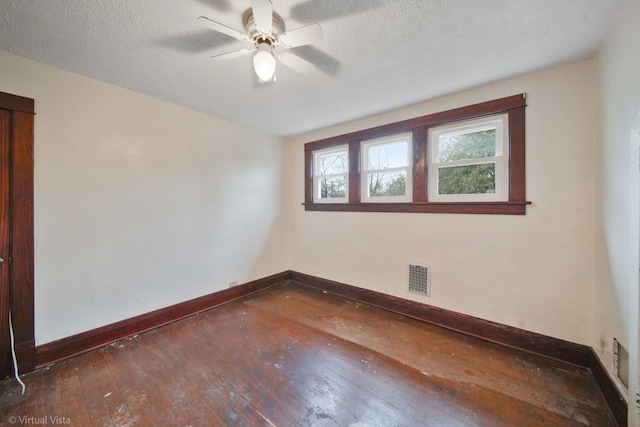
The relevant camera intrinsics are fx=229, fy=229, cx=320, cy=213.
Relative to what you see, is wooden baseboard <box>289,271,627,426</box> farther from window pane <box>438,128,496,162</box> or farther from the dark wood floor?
window pane <box>438,128,496,162</box>

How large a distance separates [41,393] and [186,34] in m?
2.63

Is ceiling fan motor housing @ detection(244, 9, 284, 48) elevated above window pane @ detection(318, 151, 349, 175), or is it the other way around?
ceiling fan motor housing @ detection(244, 9, 284, 48)

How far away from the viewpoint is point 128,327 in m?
2.25

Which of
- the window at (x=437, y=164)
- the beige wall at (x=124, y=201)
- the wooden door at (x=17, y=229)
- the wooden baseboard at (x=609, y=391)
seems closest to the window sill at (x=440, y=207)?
the window at (x=437, y=164)

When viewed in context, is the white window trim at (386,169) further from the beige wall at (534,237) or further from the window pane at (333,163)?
the window pane at (333,163)

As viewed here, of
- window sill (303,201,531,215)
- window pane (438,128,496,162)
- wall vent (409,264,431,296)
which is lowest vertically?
wall vent (409,264,431,296)

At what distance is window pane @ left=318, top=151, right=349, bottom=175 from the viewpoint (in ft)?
11.2

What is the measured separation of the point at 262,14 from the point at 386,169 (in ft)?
7.08

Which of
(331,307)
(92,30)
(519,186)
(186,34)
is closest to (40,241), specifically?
(92,30)

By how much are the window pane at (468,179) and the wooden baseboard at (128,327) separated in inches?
114

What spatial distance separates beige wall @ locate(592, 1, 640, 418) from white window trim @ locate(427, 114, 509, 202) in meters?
0.57

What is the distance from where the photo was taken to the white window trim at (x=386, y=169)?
2750mm

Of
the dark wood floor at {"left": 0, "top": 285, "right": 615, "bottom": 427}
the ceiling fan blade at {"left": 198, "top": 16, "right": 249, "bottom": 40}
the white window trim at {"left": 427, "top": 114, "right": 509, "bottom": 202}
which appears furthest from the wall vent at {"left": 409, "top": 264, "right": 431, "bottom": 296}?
the ceiling fan blade at {"left": 198, "top": 16, "right": 249, "bottom": 40}

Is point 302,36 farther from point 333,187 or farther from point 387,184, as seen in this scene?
point 333,187
